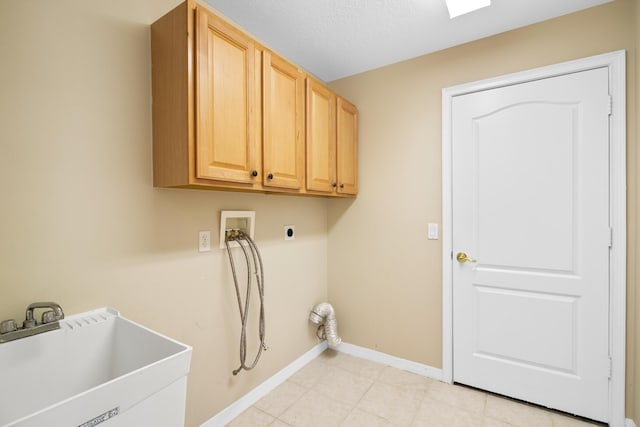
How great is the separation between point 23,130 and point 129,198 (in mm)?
420

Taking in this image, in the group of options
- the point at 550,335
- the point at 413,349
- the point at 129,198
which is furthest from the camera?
the point at 413,349

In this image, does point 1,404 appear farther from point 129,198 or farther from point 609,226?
point 609,226

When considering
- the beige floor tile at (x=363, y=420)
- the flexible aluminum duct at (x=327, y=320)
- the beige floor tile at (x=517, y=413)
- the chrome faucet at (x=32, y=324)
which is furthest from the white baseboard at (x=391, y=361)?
the chrome faucet at (x=32, y=324)

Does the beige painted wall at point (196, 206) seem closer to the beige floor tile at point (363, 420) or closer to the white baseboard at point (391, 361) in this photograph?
the white baseboard at point (391, 361)

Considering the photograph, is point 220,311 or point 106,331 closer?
point 106,331

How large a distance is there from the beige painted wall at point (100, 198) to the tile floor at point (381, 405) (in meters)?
0.38

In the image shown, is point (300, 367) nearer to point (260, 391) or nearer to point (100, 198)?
point (260, 391)

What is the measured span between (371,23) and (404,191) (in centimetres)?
121

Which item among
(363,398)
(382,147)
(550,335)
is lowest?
(363,398)

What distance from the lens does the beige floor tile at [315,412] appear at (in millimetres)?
1809

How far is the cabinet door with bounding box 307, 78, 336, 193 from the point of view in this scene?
2008 mm

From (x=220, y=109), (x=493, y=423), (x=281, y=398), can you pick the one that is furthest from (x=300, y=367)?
(x=220, y=109)

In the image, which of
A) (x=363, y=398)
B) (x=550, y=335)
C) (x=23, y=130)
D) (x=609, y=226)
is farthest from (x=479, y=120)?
(x=23, y=130)

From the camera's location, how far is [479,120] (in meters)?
2.10
